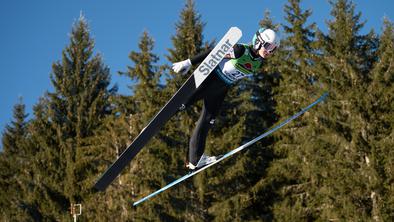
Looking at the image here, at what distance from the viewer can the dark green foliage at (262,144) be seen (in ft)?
49.6

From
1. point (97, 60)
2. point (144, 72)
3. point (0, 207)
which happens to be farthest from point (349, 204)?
point (0, 207)

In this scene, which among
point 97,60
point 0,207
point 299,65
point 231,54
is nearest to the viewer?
point 231,54

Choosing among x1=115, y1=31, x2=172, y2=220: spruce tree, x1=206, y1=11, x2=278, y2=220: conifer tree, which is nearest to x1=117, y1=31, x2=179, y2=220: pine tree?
x1=115, y1=31, x2=172, y2=220: spruce tree

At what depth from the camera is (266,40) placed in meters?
5.72

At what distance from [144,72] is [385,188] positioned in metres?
9.06

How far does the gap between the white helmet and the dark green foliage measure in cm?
956

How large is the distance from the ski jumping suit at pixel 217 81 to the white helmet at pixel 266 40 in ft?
0.58

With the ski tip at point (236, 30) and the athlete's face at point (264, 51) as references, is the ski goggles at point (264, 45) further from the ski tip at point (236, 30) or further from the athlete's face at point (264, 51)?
the ski tip at point (236, 30)

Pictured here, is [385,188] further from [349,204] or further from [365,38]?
[365,38]

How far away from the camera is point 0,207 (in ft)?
89.4

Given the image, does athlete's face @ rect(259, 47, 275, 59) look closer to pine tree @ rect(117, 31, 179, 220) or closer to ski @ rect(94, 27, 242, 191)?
ski @ rect(94, 27, 242, 191)

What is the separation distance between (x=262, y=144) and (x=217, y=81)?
44.4 feet

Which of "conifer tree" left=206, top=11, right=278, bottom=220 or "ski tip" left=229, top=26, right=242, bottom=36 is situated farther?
"conifer tree" left=206, top=11, right=278, bottom=220

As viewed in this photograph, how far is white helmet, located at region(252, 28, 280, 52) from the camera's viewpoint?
572 cm
